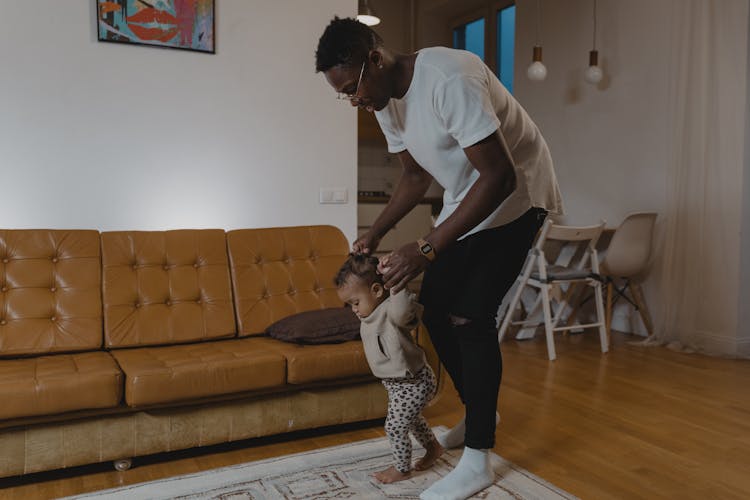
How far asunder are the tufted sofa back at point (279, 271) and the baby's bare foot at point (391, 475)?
0.95 meters

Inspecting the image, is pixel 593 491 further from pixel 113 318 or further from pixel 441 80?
pixel 113 318

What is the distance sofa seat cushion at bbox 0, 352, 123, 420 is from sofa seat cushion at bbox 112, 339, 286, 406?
0.06 metres

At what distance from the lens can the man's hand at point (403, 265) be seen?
1577mm

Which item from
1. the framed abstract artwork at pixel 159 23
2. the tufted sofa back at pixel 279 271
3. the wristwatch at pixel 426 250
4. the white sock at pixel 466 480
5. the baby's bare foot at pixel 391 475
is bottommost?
the baby's bare foot at pixel 391 475

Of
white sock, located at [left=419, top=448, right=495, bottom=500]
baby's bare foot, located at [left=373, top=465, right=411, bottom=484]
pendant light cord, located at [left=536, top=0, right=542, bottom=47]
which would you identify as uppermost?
pendant light cord, located at [left=536, top=0, right=542, bottom=47]

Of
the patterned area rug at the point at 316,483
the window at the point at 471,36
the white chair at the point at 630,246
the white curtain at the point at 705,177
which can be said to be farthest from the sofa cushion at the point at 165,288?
the window at the point at 471,36

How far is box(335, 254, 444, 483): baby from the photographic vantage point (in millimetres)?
1971

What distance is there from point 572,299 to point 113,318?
356 cm

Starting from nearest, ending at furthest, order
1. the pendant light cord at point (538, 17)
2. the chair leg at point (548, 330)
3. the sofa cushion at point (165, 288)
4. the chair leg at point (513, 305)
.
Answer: the sofa cushion at point (165, 288) < the chair leg at point (548, 330) < the chair leg at point (513, 305) < the pendant light cord at point (538, 17)

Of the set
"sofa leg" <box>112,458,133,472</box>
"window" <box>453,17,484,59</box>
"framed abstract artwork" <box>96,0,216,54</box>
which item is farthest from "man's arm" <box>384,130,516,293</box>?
"window" <box>453,17,484,59</box>

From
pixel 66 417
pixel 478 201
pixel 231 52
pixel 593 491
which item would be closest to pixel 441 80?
pixel 478 201

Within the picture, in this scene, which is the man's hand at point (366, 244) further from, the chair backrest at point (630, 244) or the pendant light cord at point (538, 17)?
the pendant light cord at point (538, 17)

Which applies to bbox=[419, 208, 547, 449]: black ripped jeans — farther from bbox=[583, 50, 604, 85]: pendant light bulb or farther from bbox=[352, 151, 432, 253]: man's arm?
bbox=[583, 50, 604, 85]: pendant light bulb

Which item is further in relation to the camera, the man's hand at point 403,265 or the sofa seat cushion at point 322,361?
the sofa seat cushion at point 322,361
